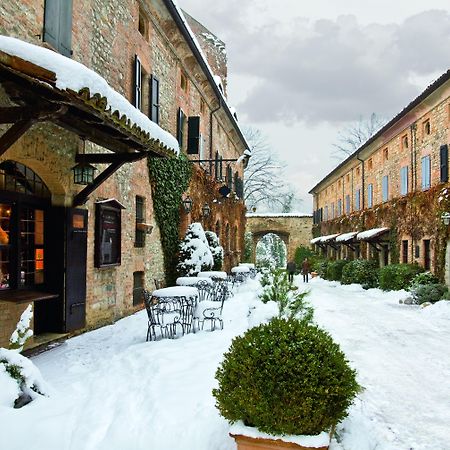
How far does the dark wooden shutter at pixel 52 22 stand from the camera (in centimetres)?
637

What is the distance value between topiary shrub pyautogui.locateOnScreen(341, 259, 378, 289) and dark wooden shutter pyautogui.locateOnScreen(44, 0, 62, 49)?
1657cm

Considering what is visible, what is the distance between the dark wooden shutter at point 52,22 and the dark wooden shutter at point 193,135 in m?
8.32

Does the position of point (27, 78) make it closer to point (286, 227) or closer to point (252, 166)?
point (286, 227)

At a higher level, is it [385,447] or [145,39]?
[145,39]

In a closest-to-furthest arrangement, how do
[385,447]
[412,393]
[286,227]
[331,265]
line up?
[385,447]
[412,393]
[331,265]
[286,227]

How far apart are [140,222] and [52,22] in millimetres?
5424

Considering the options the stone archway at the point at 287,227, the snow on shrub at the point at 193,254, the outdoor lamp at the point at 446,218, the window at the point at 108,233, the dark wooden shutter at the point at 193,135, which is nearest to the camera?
the window at the point at 108,233

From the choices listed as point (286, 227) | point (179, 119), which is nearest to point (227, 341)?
point (179, 119)

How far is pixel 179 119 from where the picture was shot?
1387 cm

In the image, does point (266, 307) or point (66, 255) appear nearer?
point (266, 307)

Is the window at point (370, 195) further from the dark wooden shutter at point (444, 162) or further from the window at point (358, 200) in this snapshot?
the dark wooden shutter at point (444, 162)

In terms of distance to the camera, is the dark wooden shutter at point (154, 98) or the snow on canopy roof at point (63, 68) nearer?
the snow on canopy roof at point (63, 68)

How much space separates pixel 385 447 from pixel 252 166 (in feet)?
129

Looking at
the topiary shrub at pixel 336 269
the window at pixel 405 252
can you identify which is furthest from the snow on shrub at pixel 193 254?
the topiary shrub at pixel 336 269
